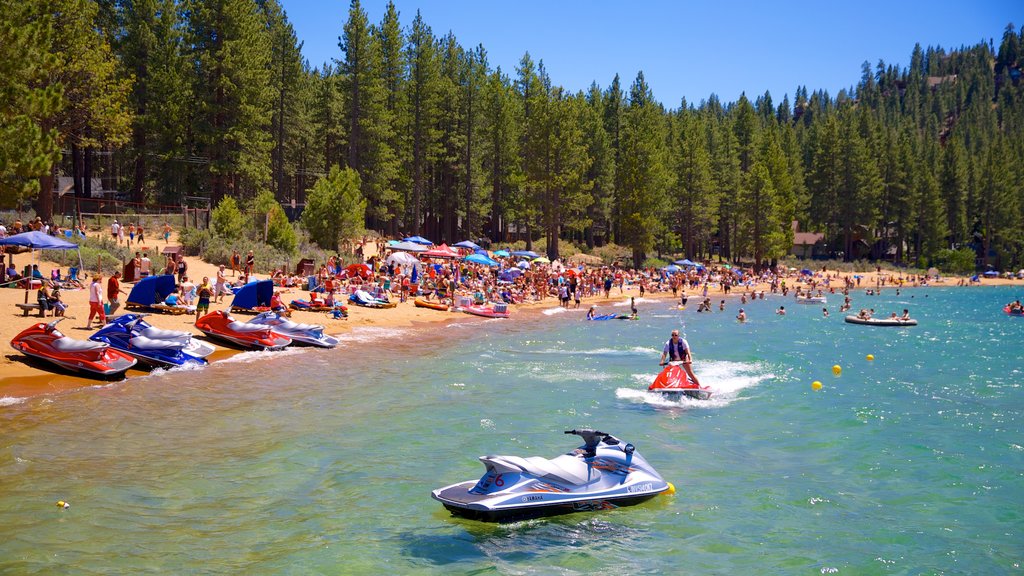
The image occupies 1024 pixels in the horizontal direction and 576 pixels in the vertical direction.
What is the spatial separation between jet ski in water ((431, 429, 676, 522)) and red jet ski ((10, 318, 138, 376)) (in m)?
12.1

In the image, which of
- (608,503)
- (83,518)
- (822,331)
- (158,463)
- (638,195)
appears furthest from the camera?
(638,195)

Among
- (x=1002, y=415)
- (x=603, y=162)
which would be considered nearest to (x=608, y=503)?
(x=1002, y=415)

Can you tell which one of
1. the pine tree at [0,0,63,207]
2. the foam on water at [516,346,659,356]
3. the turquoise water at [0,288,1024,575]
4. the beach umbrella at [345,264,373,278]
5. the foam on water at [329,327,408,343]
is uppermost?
the pine tree at [0,0,63,207]

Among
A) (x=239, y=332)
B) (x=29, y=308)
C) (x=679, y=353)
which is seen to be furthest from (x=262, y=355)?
(x=679, y=353)

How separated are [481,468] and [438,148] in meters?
54.2

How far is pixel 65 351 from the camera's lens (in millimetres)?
20047

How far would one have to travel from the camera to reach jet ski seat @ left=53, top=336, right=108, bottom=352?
2011 cm

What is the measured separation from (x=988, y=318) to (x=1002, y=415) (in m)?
36.2

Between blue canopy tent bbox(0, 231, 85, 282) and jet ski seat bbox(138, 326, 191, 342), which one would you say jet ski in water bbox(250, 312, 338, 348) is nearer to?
jet ski seat bbox(138, 326, 191, 342)

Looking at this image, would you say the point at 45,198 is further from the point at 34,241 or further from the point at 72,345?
the point at 72,345

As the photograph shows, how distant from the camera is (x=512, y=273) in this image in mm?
52688

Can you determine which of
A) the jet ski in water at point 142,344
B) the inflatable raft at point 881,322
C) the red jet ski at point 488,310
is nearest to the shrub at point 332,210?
the red jet ski at point 488,310

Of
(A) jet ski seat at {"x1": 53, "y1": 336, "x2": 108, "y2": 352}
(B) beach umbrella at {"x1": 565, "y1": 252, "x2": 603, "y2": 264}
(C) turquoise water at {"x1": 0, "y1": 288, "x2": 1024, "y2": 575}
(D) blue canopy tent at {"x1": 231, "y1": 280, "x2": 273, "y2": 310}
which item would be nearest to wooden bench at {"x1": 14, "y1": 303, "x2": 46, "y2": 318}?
(A) jet ski seat at {"x1": 53, "y1": 336, "x2": 108, "y2": 352}

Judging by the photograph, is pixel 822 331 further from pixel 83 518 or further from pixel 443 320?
pixel 83 518
